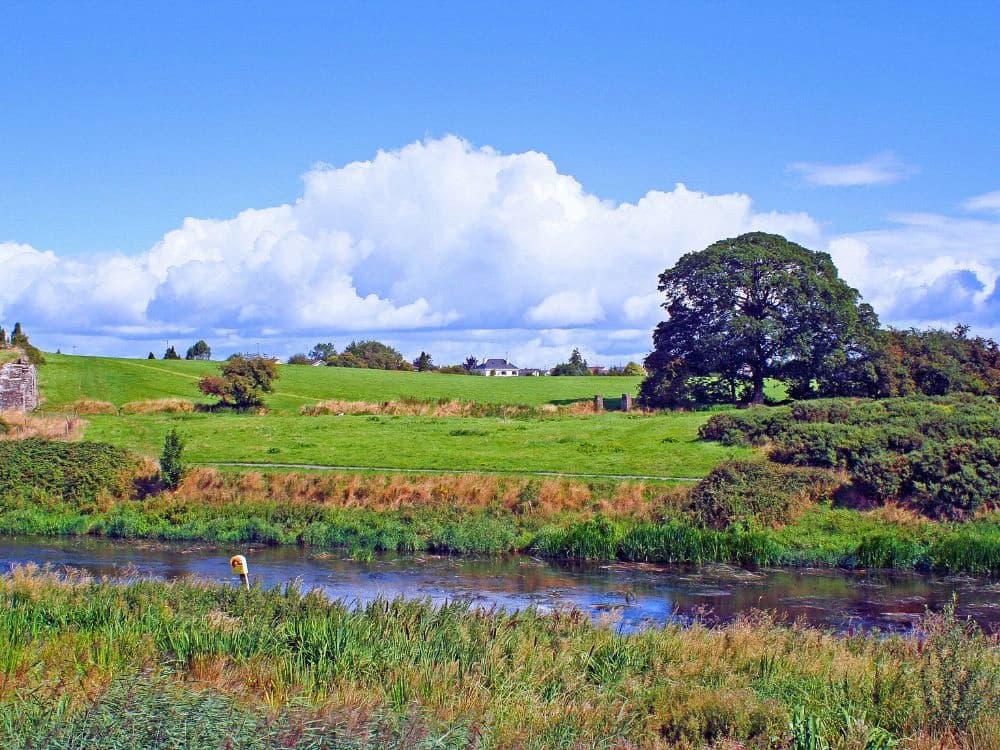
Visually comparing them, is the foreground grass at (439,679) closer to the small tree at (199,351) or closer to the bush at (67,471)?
the bush at (67,471)

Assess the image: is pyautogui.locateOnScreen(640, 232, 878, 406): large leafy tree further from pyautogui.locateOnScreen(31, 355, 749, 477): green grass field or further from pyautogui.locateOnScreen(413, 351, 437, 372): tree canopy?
pyautogui.locateOnScreen(413, 351, 437, 372): tree canopy

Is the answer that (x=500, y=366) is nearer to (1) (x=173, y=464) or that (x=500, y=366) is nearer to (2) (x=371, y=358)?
(2) (x=371, y=358)

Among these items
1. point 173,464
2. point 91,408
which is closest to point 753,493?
point 173,464

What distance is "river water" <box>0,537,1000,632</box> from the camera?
2158 cm

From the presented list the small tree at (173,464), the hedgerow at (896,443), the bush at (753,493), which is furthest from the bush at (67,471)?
the hedgerow at (896,443)

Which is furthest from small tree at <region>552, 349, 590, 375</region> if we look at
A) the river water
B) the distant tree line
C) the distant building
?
the river water

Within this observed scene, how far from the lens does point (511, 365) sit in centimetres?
19338

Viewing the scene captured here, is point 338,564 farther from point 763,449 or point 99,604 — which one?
point 763,449

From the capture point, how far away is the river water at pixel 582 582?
21.6 meters

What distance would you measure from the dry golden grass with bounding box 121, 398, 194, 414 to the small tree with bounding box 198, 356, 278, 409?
4.83ft

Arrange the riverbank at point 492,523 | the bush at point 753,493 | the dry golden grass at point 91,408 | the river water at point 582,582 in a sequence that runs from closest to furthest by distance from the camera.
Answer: the river water at point 582,582, the riverbank at point 492,523, the bush at point 753,493, the dry golden grass at point 91,408

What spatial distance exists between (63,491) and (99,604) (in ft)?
69.8

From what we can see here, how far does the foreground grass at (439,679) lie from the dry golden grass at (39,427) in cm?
2838

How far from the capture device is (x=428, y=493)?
108ft
